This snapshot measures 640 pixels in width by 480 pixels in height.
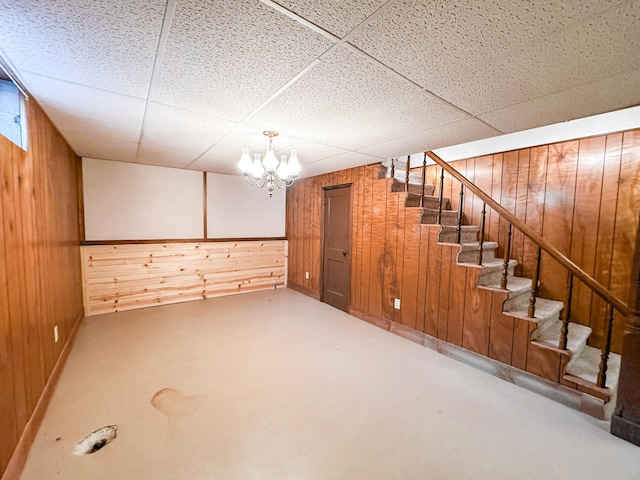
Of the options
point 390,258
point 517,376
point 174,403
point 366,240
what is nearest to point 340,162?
point 366,240

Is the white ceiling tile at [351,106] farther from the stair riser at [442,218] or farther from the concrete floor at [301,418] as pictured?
the concrete floor at [301,418]

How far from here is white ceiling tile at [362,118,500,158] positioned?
2131 millimetres

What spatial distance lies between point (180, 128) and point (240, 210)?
98.8 inches

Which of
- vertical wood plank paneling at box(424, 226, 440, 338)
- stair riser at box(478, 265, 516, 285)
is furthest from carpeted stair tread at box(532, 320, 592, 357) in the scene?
vertical wood plank paneling at box(424, 226, 440, 338)

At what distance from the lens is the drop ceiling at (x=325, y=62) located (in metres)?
0.98

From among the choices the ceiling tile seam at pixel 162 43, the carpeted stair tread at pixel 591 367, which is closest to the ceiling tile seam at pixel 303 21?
the ceiling tile seam at pixel 162 43

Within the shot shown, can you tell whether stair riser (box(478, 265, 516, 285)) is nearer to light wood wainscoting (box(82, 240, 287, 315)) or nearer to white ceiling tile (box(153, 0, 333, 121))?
white ceiling tile (box(153, 0, 333, 121))

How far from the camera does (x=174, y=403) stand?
1.88 m

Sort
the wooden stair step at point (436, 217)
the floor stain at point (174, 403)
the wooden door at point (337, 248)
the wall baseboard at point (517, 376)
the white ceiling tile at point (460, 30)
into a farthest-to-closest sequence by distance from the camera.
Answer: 1. the wooden door at point (337, 248)
2. the wooden stair step at point (436, 217)
3. the wall baseboard at point (517, 376)
4. the floor stain at point (174, 403)
5. the white ceiling tile at point (460, 30)

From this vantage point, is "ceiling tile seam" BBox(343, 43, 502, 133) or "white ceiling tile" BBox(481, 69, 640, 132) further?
"white ceiling tile" BBox(481, 69, 640, 132)

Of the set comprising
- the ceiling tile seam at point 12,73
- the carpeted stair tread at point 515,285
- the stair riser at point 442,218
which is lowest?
the carpeted stair tread at point 515,285

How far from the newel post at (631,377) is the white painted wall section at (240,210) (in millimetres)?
4554

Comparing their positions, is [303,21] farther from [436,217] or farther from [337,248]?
[337,248]

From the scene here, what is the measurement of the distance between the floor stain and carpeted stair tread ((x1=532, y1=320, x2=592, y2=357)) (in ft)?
8.93
